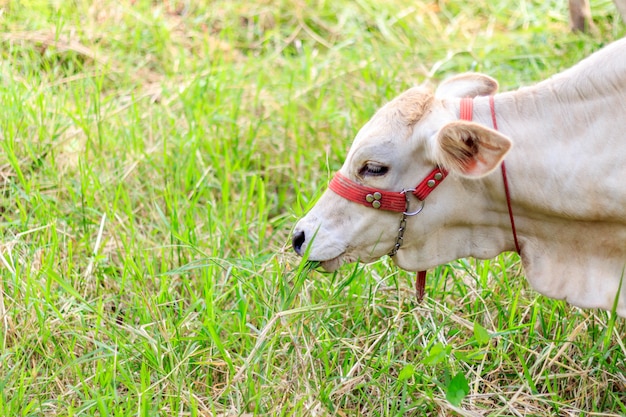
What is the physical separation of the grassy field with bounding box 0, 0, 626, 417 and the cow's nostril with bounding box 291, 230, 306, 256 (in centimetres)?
8

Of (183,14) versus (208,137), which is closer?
(208,137)

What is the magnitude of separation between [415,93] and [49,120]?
227 centimetres

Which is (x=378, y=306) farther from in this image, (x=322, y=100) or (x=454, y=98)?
(x=322, y=100)

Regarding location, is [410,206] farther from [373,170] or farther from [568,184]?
[568,184]

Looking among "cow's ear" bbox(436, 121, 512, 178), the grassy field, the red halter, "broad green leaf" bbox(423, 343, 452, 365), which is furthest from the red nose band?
"broad green leaf" bbox(423, 343, 452, 365)

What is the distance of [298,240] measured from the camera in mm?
3199

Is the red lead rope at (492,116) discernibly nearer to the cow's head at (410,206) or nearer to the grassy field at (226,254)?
the cow's head at (410,206)

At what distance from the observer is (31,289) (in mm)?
3609

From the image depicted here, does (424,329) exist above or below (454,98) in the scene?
below

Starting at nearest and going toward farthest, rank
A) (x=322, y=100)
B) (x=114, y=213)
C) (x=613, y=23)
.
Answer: (x=114, y=213), (x=322, y=100), (x=613, y=23)

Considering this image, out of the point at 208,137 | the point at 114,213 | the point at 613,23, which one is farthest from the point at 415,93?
the point at 613,23

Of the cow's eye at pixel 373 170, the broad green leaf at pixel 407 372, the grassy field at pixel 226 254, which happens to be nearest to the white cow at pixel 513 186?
the cow's eye at pixel 373 170

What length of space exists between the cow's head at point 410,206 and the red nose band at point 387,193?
0.02 meters

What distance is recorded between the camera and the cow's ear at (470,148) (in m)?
2.83
